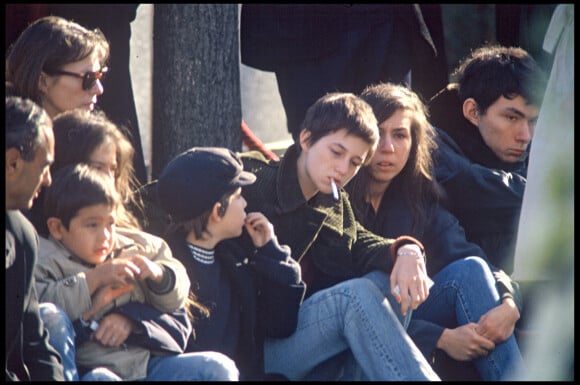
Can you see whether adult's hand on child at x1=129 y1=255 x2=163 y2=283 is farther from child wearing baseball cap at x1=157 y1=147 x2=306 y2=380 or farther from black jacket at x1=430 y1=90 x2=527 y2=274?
black jacket at x1=430 y1=90 x2=527 y2=274

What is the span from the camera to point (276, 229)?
3.87 meters

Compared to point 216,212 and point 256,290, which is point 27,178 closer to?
point 216,212

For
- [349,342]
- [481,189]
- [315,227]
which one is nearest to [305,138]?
[315,227]

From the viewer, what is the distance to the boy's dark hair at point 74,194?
332cm

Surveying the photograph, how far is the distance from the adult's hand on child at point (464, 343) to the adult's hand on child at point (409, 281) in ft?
0.77

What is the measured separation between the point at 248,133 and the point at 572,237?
6.55 feet

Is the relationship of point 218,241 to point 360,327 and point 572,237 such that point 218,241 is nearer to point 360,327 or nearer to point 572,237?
point 360,327

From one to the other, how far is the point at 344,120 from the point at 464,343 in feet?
2.70

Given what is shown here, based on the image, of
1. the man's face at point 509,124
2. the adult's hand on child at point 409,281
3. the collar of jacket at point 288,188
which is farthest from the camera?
the man's face at point 509,124

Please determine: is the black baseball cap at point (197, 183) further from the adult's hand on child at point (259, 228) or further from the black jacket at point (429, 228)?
the black jacket at point (429, 228)

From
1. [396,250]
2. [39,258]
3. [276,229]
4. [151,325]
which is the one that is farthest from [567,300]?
[39,258]

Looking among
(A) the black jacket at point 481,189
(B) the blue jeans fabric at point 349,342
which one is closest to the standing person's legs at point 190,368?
(B) the blue jeans fabric at point 349,342

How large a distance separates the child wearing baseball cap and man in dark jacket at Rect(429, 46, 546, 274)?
3.29ft

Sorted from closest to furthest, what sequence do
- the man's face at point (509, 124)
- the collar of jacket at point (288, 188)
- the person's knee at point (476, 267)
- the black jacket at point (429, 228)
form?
the collar of jacket at point (288, 188)
the person's knee at point (476, 267)
the black jacket at point (429, 228)
the man's face at point (509, 124)
